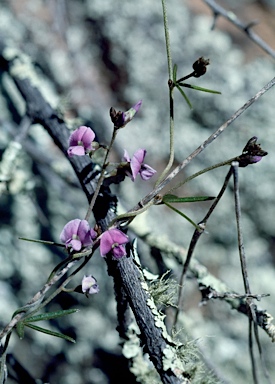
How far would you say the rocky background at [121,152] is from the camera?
1.00 metres

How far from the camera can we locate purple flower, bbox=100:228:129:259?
0.52 m

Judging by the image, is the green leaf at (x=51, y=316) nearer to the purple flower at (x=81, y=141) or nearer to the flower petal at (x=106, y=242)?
the flower petal at (x=106, y=242)

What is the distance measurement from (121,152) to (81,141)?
0.46m

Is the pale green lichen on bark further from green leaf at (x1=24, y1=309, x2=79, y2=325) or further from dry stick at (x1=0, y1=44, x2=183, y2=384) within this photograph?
green leaf at (x1=24, y1=309, x2=79, y2=325)

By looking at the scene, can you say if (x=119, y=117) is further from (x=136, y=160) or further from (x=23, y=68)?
(x=23, y=68)

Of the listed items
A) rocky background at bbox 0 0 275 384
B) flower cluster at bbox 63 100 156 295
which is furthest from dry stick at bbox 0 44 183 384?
rocky background at bbox 0 0 275 384

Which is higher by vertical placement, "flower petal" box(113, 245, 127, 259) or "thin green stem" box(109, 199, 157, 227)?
"thin green stem" box(109, 199, 157, 227)

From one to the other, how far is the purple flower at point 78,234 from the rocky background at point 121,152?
467mm

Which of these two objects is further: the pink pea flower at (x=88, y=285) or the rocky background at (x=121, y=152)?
the rocky background at (x=121, y=152)

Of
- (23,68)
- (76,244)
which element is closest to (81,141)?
(76,244)

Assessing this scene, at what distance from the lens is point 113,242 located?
53 cm

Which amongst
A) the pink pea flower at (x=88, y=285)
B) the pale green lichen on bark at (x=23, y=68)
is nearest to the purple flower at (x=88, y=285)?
the pink pea flower at (x=88, y=285)

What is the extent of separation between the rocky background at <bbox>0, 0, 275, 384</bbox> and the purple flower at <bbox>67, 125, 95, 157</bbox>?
0.44 metres

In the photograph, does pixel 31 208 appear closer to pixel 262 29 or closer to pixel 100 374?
pixel 100 374
